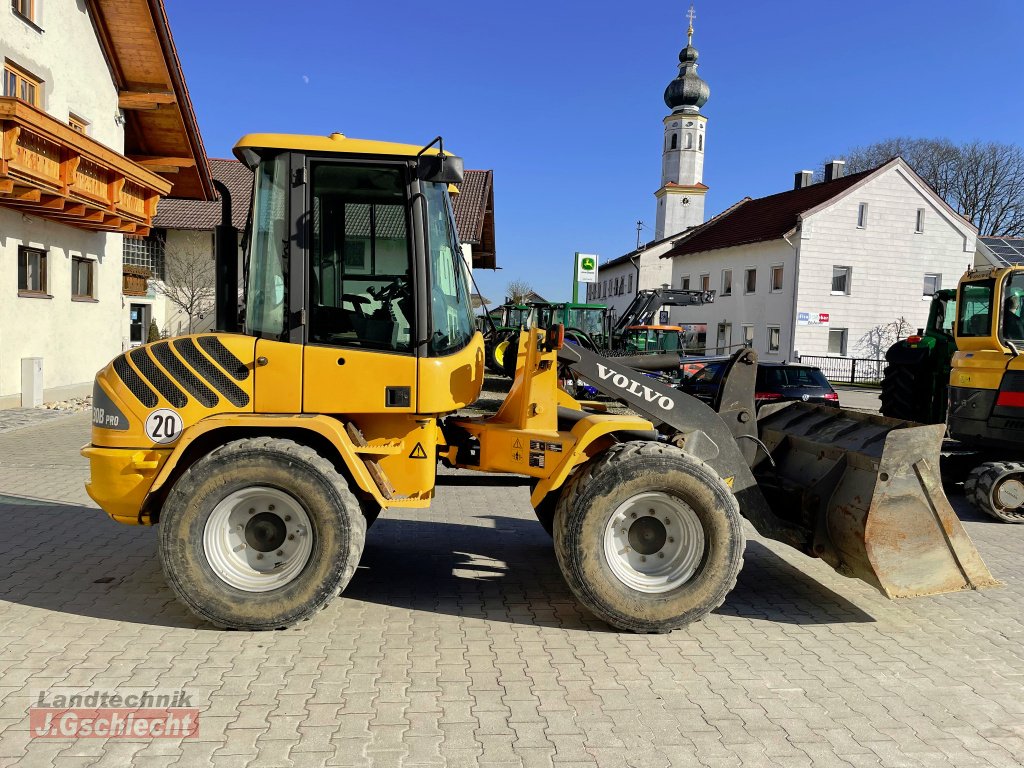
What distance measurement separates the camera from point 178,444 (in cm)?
432

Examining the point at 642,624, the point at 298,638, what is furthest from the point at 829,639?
the point at 298,638

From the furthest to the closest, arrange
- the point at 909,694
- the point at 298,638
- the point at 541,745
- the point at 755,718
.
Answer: the point at 298,638, the point at 909,694, the point at 755,718, the point at 541,745

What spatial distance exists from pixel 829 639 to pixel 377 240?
140 inches

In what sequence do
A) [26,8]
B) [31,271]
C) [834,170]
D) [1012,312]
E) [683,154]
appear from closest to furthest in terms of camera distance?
1. [1012,312]
2. [26,8]
3. [31,271]
4. [834,170]
5. [683,154]

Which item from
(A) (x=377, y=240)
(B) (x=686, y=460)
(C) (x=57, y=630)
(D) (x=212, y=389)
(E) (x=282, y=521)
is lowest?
(C) (x=57, y=630)

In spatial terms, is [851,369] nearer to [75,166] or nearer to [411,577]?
[75,166]

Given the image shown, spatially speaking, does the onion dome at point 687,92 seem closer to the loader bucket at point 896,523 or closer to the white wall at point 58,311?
the white wall at point 58,311

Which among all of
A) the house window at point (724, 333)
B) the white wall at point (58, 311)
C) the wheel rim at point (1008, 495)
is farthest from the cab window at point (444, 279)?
the house window at point (724, 333)

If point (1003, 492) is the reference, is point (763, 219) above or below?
above

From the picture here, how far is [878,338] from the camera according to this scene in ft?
116

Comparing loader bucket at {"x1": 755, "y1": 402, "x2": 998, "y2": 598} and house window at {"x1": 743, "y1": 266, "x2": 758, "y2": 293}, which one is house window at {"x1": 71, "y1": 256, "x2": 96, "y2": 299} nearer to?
loader bucket at {"x1": 755, "y1": 402, "x2": 998, "y2": 598}

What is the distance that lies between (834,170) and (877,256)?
27.0 feet

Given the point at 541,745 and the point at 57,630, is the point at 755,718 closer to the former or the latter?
the point at 541,745

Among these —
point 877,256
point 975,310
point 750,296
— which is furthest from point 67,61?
point 877,256
